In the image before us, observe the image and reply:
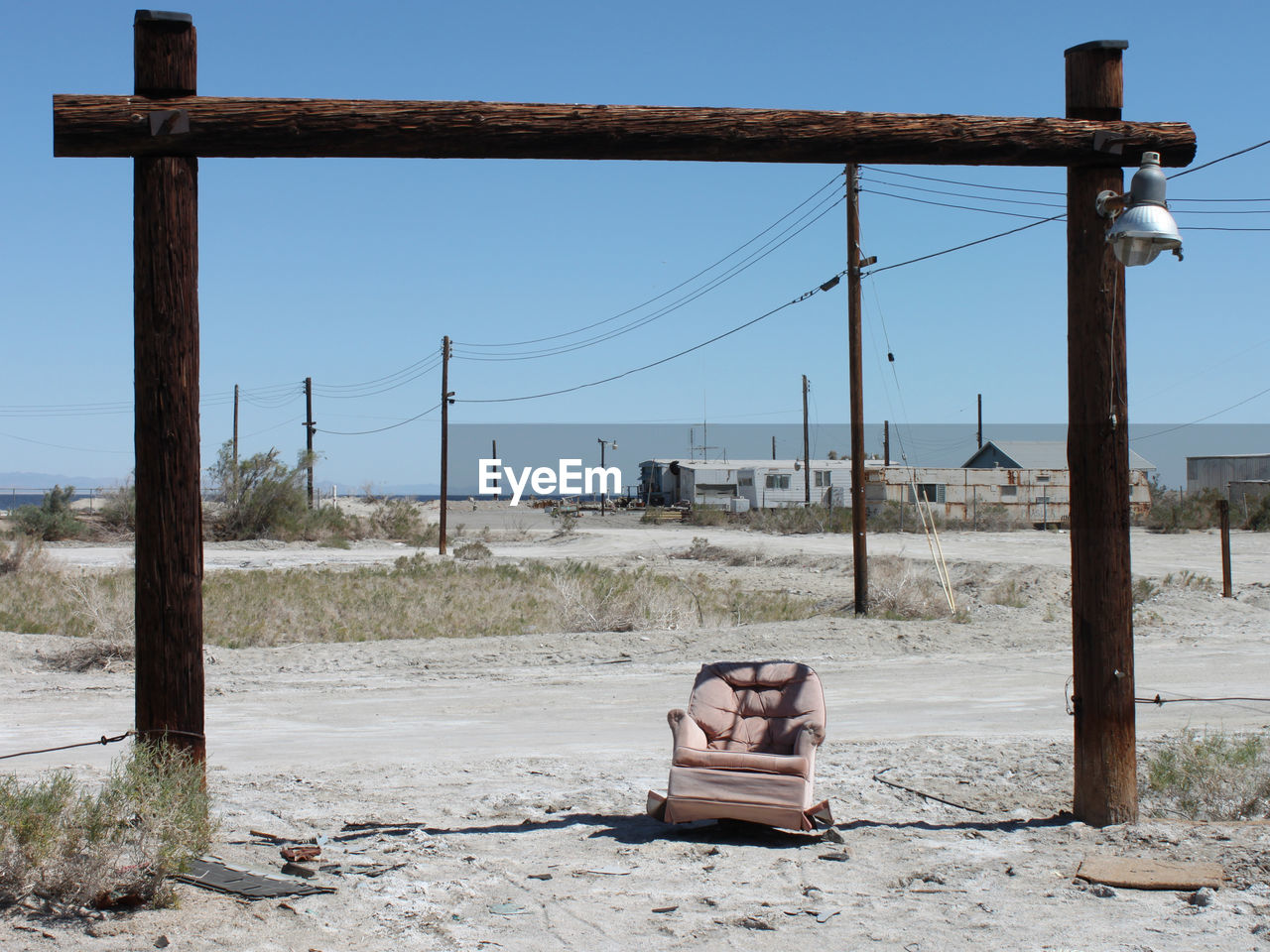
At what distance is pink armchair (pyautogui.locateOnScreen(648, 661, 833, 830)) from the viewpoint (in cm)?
630

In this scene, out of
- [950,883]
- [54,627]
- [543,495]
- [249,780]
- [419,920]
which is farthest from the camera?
[543,495]

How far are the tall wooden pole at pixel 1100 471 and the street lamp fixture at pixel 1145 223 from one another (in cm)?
38

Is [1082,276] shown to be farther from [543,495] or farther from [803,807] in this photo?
[543,495]

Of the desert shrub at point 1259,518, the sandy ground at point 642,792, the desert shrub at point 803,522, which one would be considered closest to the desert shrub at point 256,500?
the desert shrub at point 803,522

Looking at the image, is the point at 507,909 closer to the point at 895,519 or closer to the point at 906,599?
the point at 906,599

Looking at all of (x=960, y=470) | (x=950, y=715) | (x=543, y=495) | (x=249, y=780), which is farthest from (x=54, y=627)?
(x=543, y=495)

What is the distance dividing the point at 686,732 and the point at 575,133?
3.48 metres

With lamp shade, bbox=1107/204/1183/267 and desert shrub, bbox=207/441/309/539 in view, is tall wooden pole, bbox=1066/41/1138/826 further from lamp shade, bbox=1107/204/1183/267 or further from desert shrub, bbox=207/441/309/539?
desert shrub, bbox=207/441/309/539

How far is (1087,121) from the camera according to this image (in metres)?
6.30

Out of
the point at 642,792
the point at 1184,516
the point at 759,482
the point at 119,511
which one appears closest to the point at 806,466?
the point at 759,482

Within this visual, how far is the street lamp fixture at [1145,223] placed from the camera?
5660mm

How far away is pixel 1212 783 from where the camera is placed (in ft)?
23.2

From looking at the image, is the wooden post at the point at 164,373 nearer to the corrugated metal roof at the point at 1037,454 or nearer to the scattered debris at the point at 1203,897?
the scattered debris at the point at 1203,897

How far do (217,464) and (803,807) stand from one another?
40.7m
